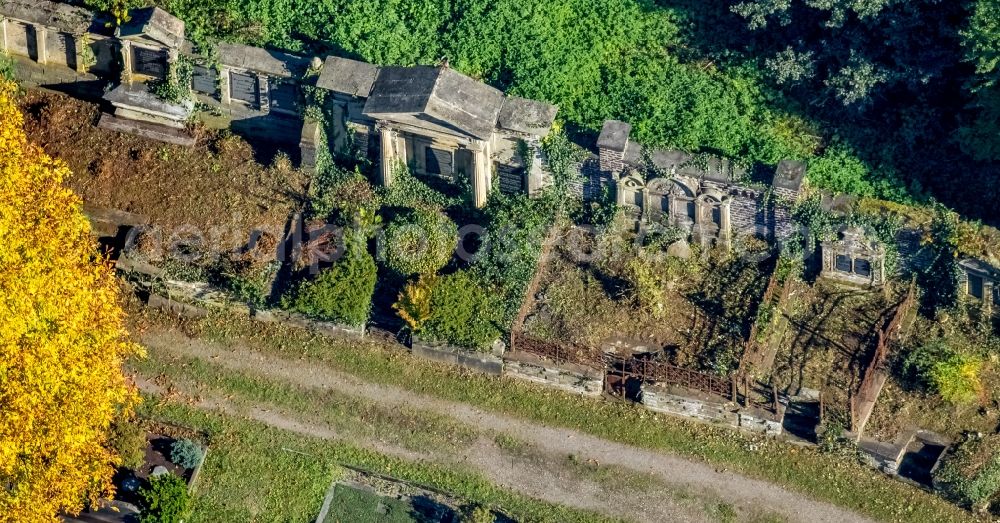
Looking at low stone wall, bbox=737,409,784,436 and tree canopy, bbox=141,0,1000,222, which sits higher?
tree canopy, bbox=141,0,1000,222

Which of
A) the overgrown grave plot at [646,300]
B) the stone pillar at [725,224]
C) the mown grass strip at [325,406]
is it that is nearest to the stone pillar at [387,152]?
the overgrown grave plot at [646,300]

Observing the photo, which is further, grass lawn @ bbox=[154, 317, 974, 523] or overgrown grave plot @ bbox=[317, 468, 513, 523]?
overgrown grave plot @ bbox=[317, 468, 513, 523]

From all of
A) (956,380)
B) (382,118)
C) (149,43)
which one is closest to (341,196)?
(382,118)

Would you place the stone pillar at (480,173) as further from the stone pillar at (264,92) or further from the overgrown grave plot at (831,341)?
the overgrown grave plot at (831,341)

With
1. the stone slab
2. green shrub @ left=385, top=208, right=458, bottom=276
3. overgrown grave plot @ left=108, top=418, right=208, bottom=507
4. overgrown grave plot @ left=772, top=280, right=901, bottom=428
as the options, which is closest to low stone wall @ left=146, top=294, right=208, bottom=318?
Answer: overgrown grave plot @ left=108, top=418, right=208, bottom=507

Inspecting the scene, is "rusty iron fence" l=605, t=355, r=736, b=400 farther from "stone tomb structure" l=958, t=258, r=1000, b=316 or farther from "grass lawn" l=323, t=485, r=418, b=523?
"stone tomb structure" l=958, t=258, r=1000, b=316
